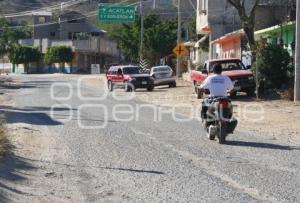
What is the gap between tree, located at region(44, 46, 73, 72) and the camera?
328 feet

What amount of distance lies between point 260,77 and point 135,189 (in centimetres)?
2306

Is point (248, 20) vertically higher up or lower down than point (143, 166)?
higher up

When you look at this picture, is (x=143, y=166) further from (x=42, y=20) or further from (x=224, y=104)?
(x=42, y=20)

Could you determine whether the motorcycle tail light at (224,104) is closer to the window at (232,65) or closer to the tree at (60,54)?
the window at (232,65)

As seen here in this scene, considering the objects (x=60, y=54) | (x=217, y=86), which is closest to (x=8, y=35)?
(x=60, y=54)

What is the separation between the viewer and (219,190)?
382 inches

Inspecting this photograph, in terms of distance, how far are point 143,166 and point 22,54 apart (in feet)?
305

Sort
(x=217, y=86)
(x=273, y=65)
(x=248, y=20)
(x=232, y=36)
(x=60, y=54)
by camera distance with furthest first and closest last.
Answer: (x=60, y=54) < (x=232, y=36) < (x=248, y=20) < (x=273, y=65) < (x=217, y=86)

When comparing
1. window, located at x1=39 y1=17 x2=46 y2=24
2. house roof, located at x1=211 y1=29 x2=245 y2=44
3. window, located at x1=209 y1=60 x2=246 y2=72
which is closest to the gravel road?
window, located at x1=209 y1=60 x2=246 y2=72

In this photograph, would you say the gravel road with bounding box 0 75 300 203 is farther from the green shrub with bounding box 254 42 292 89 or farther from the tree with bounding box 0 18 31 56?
the tree with bounding box 0 18 31 56

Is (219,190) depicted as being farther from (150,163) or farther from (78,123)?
(78,123)

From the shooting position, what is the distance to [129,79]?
147 feet

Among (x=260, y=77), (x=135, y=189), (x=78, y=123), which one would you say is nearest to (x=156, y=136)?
(x=78, y=123)

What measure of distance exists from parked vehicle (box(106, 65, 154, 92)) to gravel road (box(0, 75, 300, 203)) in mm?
24636
